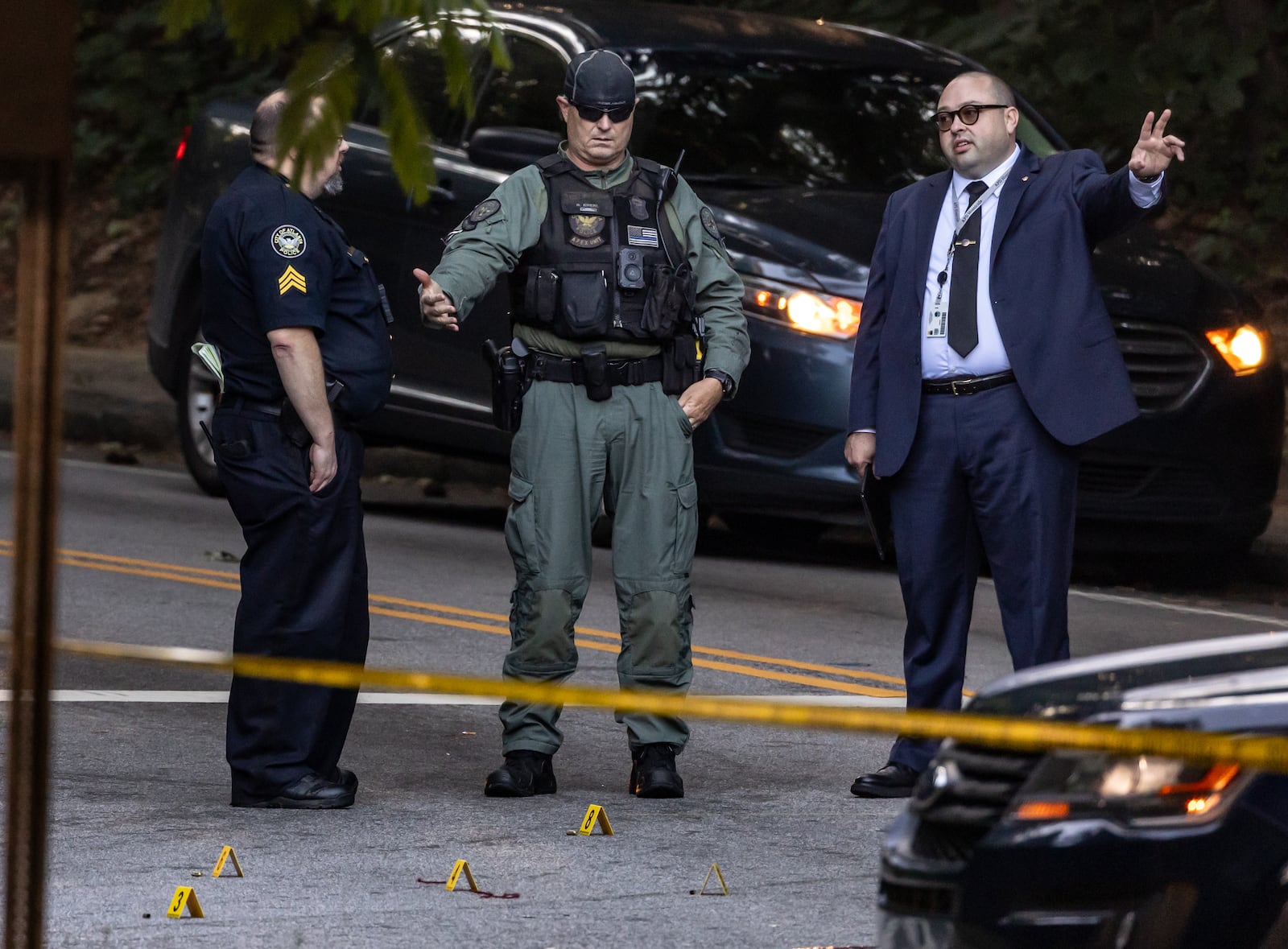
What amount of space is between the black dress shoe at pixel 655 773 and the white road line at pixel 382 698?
3.34ft

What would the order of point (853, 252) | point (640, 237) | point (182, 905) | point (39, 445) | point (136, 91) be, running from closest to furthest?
point (39, 445) < point (182, 905) < point (640, 237) < point (853, 252) < point (136, 91)

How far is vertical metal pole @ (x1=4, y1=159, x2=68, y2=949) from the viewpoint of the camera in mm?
2758

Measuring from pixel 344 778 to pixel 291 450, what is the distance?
80 cm

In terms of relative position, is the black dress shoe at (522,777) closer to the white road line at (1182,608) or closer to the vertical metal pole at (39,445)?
the vertical metal pole at (39,445)

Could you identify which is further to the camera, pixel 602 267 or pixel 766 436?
pixel 766 436

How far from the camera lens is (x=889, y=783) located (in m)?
5.88

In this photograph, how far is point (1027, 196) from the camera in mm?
5965

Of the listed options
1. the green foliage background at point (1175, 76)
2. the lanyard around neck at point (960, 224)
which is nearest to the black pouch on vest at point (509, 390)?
the lanyard around neck at point (960, 224)

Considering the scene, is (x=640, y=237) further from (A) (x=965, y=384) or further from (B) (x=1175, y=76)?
(B) (x=1175, y=76)

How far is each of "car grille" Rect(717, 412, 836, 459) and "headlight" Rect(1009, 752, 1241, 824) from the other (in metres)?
6.07

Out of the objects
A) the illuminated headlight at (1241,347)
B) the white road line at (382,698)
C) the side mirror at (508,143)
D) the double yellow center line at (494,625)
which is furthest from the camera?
the illuminated headlight at (1241,347)

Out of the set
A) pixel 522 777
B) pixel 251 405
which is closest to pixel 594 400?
pixel 251 405

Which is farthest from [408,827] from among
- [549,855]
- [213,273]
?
[213,273]

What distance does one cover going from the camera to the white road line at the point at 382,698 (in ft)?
22.5
